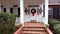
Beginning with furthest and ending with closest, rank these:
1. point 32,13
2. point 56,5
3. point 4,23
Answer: point 56,5, point 32,13, point 4,23

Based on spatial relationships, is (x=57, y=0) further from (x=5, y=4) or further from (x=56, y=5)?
(x=5, y=4)

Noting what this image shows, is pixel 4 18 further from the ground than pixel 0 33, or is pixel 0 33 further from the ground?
pixel 4 18

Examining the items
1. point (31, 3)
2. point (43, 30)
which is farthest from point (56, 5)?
point (43, 30)

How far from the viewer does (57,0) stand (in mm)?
28422

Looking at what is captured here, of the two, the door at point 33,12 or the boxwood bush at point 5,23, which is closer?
the boxwood bush at point 5,23

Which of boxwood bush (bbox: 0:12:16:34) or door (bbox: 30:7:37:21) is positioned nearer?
boxwood bush (bbox: 0:12:16:34)

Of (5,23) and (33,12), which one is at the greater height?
(33,12)

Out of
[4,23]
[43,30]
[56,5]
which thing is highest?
[56,5]

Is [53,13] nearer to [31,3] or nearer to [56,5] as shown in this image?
[56,5]

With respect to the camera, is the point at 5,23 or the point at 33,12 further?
the point at 33,12

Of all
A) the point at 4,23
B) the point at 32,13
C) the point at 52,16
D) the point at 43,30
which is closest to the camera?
the point at 4,23

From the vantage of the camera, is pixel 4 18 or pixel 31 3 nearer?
pixel 4 18

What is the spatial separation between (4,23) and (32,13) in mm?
12201

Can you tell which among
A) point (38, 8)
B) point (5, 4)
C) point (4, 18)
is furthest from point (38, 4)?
point (4, 18)
